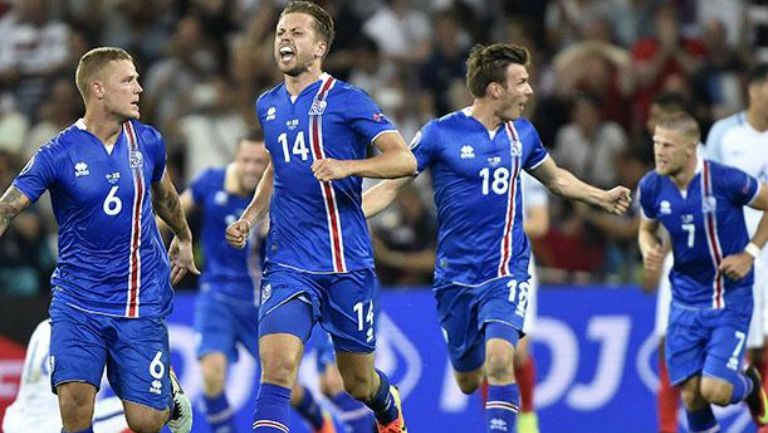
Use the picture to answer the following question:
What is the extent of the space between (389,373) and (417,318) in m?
0.49

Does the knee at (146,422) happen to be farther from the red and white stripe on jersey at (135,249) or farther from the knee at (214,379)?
the knee at (214,379)

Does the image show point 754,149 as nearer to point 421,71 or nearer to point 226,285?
point 226,285

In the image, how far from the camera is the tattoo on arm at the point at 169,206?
30.3ft

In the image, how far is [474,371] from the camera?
34.8 ft

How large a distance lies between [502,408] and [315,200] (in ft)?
5.77

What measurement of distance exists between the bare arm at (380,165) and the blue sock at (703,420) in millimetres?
Result: 3009

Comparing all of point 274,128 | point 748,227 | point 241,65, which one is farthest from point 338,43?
point 274,128

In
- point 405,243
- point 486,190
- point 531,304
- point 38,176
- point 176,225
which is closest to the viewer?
point 38,176

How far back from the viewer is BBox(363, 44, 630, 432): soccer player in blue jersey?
1020cm

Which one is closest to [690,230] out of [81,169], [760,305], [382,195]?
[760,305]

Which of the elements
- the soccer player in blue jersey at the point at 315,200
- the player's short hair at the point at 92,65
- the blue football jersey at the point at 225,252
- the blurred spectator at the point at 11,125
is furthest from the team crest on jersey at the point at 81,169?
the blurred spectator at the point at 11,125

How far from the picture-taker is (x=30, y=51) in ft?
52.6

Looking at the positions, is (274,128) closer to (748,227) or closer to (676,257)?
(676,257)

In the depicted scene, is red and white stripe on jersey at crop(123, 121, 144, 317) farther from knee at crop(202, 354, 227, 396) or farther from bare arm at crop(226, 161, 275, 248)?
knee at crop(202, 354, 227, 396)
